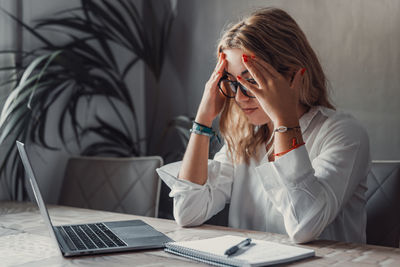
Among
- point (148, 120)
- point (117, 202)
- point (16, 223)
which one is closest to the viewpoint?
point (16, 223)

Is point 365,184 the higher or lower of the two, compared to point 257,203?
higher

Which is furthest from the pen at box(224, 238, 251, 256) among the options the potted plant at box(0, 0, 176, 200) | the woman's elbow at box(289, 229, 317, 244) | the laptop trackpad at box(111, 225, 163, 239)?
the potted plant at box(0, 0, 176, 200)

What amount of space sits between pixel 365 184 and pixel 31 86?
1.60m

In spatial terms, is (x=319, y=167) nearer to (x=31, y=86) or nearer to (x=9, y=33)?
(x=31, y=86)

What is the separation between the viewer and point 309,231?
117 centimetres

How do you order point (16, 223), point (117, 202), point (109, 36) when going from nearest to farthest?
1. point (16, 223)
2. point (117, 202)
3. point (109, 36)

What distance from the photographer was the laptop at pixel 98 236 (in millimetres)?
1091

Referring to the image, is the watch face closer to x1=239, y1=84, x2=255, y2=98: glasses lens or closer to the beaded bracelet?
x1=239, y1=84, x2=255, y2=98: glasses lens

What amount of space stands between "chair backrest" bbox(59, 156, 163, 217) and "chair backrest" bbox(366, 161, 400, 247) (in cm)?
91

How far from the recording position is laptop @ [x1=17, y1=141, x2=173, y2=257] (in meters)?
1.09

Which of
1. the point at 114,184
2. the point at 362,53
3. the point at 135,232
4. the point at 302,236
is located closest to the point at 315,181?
the point at 302,236

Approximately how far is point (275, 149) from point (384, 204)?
52cm

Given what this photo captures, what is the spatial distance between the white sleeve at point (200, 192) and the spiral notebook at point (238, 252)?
380mm

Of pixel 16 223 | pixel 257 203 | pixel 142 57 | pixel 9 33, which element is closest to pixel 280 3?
pixel 142 57
